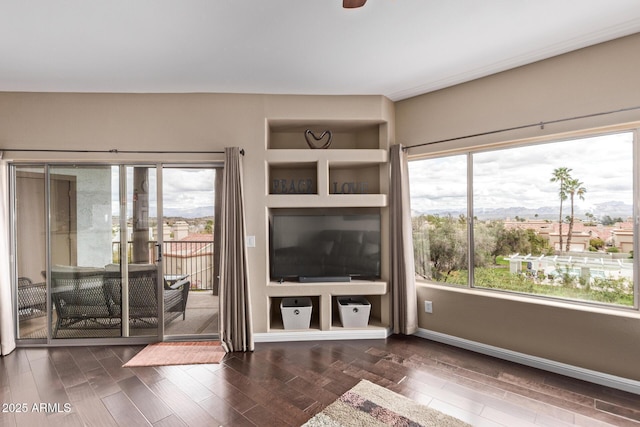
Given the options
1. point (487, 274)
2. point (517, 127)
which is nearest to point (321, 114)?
point (517, 127)

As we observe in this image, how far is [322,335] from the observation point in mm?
3361

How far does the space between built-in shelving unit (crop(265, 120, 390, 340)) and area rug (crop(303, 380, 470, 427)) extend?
1107mm

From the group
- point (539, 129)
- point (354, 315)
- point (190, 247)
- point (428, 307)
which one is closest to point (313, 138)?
point (190, 247)

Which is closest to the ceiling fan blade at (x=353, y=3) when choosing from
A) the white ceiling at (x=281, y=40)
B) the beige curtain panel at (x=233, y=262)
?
the white ceiling at (x=281, y=40)

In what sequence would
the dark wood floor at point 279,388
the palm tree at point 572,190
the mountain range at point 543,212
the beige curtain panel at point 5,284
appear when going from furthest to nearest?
the beige curtain panel at point 5,284, the palm tree at point 572,190, the mountain range at point 543,212, the dark wood floor at point 279,388

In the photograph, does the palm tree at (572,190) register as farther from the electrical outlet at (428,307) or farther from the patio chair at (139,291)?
the patio chair at (139,291)

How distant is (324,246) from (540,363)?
233 centimetres

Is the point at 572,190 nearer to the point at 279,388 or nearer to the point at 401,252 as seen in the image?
the point at 401,252

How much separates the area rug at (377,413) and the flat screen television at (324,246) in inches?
54.0

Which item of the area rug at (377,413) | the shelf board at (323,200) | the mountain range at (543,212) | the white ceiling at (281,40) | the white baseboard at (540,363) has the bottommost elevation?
the area rug at (377,413)

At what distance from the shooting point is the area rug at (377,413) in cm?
199

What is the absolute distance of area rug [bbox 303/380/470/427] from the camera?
1994 millimetres

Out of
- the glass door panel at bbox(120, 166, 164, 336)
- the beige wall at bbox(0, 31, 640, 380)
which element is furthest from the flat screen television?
the glass door panel at bbox(120, 166, 164, 336)

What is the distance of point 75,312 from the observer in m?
3.35
